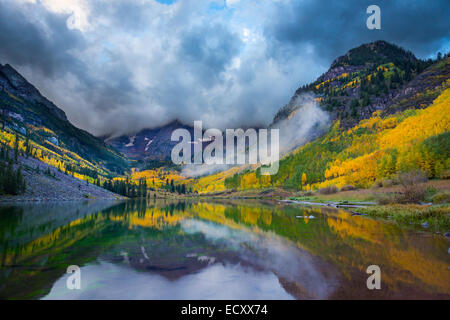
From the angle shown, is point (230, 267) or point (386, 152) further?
point (386, 152)

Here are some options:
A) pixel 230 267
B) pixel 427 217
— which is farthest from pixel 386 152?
pixel 230 267

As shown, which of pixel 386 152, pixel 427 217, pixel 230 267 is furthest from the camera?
pixel 386 152

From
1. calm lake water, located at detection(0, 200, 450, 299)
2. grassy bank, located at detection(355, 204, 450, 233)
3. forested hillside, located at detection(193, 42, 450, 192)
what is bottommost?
calm lake water, located at detection(0, 200, 450, 299)

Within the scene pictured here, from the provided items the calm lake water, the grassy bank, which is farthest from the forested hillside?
the calm lake water

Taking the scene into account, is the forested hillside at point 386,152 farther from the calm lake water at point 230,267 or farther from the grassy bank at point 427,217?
the calm lake water at point 230,267

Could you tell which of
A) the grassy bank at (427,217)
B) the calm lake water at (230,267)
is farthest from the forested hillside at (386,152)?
the calm lake water at (230,267)

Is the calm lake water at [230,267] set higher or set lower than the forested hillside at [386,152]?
lower

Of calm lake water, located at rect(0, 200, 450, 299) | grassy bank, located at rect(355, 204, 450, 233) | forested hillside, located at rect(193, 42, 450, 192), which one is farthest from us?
forested hillside, located at rect(193, 42, 450, 192)

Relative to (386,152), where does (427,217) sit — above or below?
below

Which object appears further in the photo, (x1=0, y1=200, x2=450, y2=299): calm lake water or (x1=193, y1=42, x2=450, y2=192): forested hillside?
(x1=193, y1=42, x2=450, y2=192): forested hillside

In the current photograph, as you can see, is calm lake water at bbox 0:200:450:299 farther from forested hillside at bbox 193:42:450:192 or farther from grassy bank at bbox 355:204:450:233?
forested hillside at bbox 193:42:450:192

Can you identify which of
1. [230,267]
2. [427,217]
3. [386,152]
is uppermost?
[386,152]

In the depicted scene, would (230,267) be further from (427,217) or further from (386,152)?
(386,152)
